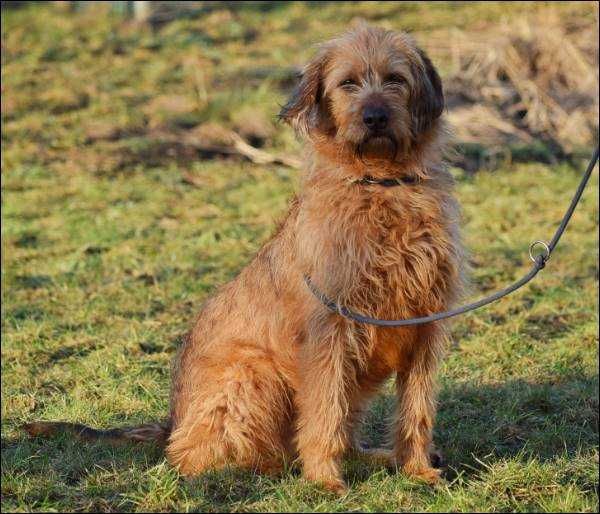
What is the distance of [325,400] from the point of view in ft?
14.7

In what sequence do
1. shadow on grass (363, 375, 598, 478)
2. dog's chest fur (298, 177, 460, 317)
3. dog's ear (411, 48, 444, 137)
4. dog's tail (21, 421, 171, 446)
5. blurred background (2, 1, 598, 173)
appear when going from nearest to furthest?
1. dog's chest fur (298, 177, 460, 317)
2. dog's ear (411, 48, 444, 137)
3. dog's tail (21, 421, 171, 446)
4. shadow on grass (363, 375, 598, 478)
5. blurred background (2, 1, 598, 173)

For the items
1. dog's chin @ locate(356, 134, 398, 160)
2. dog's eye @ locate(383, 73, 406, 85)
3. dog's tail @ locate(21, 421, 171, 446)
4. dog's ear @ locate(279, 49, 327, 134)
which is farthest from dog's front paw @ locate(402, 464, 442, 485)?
→ dog's eye @ locate(383, 73, 406, 85)

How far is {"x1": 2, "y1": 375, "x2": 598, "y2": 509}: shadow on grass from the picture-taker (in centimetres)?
449

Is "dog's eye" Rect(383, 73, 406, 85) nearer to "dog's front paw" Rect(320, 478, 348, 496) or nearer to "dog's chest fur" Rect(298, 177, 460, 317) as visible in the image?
"dog's chest fur" Rect(298, 177, 460, 317)

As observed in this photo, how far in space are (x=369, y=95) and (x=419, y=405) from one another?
1.60m

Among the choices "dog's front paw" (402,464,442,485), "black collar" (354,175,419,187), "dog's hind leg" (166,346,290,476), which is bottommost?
"dog's front paw" (402,464,442,485)

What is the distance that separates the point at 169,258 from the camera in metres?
10.1

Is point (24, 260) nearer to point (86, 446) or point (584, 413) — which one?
point (86, 446)

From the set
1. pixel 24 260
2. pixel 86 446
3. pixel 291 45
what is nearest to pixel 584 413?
pixel 86 446

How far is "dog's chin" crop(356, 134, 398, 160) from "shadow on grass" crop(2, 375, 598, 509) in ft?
5.51

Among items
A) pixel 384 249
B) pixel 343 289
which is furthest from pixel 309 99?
pixel 343 289

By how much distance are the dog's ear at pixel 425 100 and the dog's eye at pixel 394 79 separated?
0.26 ft

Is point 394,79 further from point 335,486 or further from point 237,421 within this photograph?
point 335,486

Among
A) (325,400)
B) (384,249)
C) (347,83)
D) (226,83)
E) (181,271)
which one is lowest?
(181,271)
